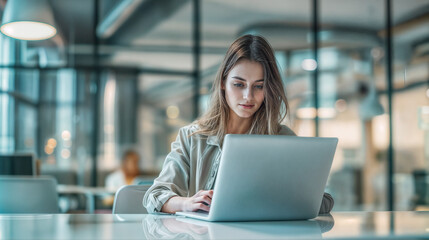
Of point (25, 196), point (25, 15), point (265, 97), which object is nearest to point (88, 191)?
point (25, 15)

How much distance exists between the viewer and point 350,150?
6.38 metres

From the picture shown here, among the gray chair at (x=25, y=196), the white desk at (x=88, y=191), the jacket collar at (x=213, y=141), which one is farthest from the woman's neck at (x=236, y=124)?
the white desk at (x=88, y=191)

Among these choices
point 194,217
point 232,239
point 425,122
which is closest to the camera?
point 232,239

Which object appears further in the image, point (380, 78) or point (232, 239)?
point (380, 78)

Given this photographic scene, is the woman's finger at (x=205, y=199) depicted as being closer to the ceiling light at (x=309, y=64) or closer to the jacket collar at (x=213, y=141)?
the jacket collar at (x=213, y=141)

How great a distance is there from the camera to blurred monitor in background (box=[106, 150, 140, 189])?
241 inches

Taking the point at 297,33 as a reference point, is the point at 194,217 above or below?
below

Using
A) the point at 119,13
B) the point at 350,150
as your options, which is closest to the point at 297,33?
the point at 350,150

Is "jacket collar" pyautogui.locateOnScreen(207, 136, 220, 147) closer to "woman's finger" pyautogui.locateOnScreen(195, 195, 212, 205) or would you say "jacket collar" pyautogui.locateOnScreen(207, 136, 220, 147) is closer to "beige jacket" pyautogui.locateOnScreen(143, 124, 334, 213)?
"beige jacket" pyautogui.locateOnScreen(143, 124, 334, 213)

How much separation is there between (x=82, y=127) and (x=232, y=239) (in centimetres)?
562

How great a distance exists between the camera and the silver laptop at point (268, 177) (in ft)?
4.54

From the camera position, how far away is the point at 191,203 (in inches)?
64.6

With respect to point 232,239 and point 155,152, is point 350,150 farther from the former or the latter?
point 232,239

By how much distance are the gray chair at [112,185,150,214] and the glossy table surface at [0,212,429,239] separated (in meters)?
0.58
